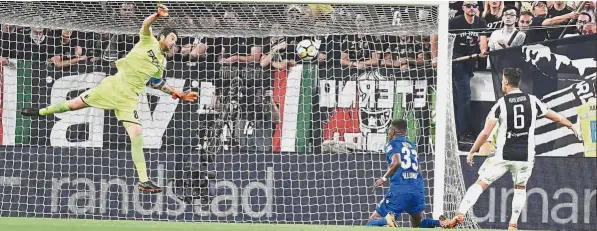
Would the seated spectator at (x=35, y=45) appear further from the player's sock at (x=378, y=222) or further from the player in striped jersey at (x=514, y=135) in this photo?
the player in striped jersey at (x=514, y=135)

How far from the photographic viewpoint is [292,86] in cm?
1180

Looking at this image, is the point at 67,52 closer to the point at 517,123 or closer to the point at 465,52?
the point at 465,52

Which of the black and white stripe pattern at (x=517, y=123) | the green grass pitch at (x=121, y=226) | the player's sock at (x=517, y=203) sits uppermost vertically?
the black and white stripe pattern at (x=517, y=123)

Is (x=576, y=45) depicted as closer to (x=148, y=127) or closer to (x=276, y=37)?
(x=276, y=37)

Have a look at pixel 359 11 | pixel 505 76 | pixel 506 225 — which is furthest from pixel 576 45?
pixel 359 11

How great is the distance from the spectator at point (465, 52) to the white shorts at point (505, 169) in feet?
2.15

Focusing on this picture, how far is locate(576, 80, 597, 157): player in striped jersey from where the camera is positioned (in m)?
→ 11.5

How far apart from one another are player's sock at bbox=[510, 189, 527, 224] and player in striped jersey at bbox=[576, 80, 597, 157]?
1028 millimetres

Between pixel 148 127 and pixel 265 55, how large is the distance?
1.42 m

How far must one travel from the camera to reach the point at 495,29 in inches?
457

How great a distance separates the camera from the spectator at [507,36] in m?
11.6

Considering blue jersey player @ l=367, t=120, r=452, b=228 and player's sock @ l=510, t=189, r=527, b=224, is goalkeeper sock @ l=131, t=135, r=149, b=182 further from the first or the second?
player's sock @ l=510, t=189, r=527, b=224

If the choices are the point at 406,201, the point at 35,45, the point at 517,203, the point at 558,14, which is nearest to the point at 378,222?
the point at 406,201

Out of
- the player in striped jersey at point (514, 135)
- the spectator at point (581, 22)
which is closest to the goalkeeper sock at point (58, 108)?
the player in striped jersey at point (514, 135)
